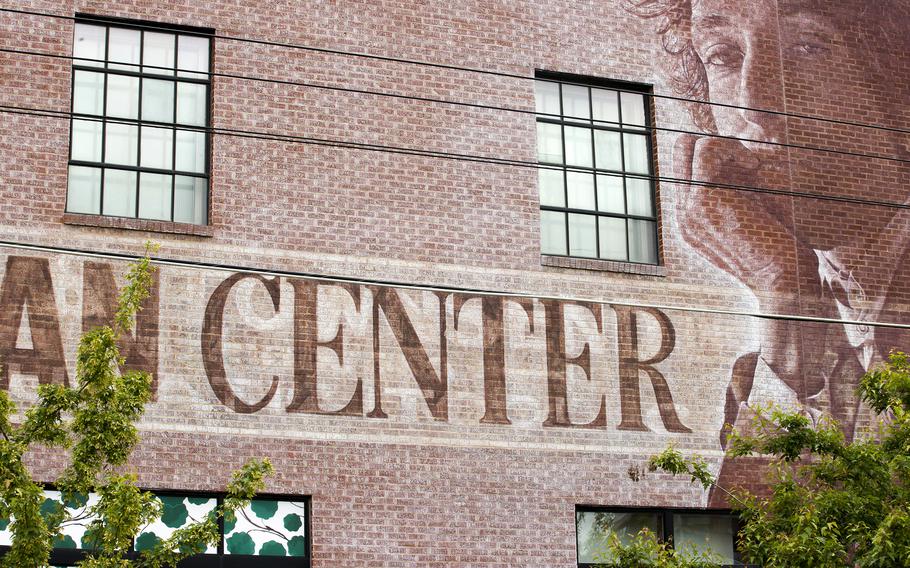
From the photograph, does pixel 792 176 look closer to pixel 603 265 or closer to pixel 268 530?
pixel 603 265

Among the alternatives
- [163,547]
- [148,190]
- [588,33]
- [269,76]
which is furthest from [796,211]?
[163,547]

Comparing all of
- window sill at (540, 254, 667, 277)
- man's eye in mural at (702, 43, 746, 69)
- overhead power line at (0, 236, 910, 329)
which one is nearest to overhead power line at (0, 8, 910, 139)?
man's eye in mural at (702, 43, 746, 69)

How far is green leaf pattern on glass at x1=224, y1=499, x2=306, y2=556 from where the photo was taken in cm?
1694

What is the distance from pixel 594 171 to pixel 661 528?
5.00 m

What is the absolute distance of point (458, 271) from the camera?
18719 mm

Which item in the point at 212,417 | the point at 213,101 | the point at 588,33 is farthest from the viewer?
the point at 588,33

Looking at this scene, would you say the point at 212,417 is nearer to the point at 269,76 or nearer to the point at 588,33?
the point at 269,76

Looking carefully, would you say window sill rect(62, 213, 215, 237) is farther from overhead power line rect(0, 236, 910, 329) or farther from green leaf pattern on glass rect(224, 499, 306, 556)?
green leaf pattern on glass rect(224, 499, 306, 556)

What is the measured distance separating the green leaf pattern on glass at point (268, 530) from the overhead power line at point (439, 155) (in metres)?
4.61

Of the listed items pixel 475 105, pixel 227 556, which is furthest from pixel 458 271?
pixel 227 556

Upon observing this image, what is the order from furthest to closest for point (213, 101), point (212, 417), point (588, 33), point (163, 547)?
point (588, 33) → point (213, 101) → point (212, 417) → point (163, 547)

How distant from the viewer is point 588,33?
20.5 meters

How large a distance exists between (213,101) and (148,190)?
141 centimetres

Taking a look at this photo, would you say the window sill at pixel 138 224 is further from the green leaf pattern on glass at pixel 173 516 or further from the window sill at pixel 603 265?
the window sill at pixel 603 265
